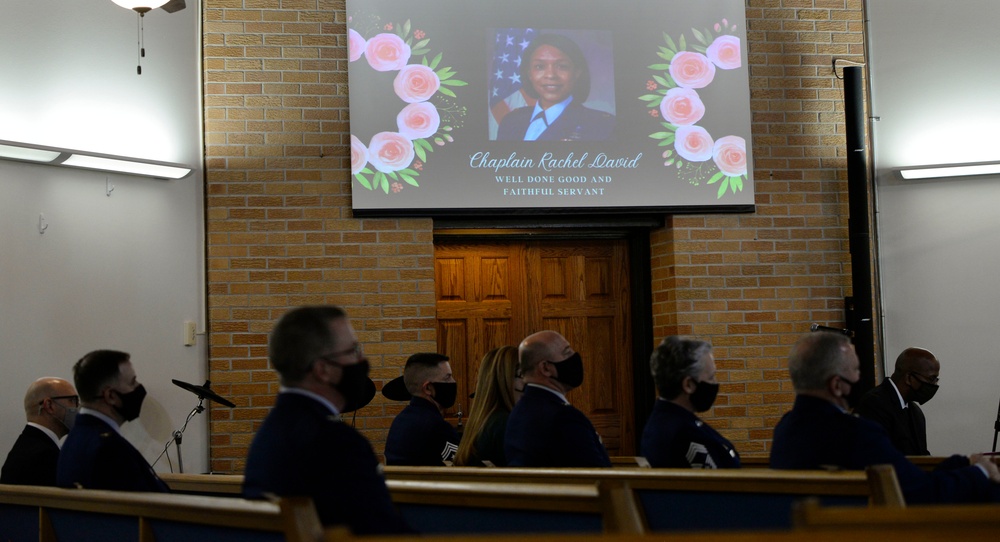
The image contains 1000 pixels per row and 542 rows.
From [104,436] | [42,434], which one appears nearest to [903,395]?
[104,436]

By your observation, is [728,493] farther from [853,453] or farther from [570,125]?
[570,125]

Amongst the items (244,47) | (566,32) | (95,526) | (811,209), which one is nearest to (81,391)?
(95,526)

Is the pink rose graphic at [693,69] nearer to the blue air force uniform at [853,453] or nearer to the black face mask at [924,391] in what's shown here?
the black face mask at [924,391]

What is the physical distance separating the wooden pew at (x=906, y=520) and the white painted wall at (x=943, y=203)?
220 inches

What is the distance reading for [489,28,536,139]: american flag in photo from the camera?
6.96 m

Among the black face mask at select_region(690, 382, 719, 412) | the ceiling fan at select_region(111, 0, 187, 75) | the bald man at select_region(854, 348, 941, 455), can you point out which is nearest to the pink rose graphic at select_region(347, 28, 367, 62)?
the ceiling fan at select_region(111, 0, 187, 75)

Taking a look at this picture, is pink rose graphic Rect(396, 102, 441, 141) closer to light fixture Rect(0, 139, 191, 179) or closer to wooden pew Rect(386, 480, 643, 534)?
light fixture Rect(0, 139, 191, 179)

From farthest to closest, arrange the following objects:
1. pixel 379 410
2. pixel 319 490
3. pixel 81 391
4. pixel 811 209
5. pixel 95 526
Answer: pixel 811 209 < pixel 379 410 < pixel 81 391 < pixel 95 526 < pixel 319 490

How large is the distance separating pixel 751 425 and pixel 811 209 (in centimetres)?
154

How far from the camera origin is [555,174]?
697 cm

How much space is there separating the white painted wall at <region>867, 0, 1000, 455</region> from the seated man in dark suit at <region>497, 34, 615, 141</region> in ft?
6.69

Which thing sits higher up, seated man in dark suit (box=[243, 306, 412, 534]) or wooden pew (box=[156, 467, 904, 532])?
seated man in dark suit (box=[243, 306, 412, 534])

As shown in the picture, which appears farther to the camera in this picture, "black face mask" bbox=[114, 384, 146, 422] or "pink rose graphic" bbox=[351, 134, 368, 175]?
"pink rose graphic" bbox=[351, 134, 368, 175]

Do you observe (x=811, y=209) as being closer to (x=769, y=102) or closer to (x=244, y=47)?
(x=769, y=102)
